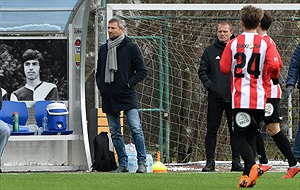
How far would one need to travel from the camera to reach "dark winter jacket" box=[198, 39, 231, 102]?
13.3m

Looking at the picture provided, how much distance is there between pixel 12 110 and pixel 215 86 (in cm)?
329

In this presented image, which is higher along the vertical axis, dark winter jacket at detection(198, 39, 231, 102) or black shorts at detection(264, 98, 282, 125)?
dark winter jacket at detection(198, 39, 231, 102)

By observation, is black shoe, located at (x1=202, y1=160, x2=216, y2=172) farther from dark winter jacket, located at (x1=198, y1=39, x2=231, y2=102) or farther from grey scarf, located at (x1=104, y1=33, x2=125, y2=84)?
grey scarf, located at (x1=104, y1=33, x2=125, y2=84)

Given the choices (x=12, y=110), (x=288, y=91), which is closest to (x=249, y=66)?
(x=288, y=91)

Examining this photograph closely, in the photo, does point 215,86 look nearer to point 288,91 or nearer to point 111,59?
point 111,59

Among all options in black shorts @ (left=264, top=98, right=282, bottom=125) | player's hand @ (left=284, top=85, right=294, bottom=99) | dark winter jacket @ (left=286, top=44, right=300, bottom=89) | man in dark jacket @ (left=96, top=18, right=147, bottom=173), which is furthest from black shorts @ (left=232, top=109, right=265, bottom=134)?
man in dark jacket @ (left=96, top=18, right=147, bottom=173)

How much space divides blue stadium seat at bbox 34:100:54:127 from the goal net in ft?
7.08

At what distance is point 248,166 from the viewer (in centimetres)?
968

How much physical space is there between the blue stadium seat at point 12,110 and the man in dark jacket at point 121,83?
2180mm

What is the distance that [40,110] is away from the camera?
15.0m

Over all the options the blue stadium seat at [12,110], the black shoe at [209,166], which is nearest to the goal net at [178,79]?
the blue stadium seat at [12,110]

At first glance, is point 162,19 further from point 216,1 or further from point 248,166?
point 248,166

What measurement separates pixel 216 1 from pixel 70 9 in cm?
588

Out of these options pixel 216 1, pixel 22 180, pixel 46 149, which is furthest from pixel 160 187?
pixel 216 1
